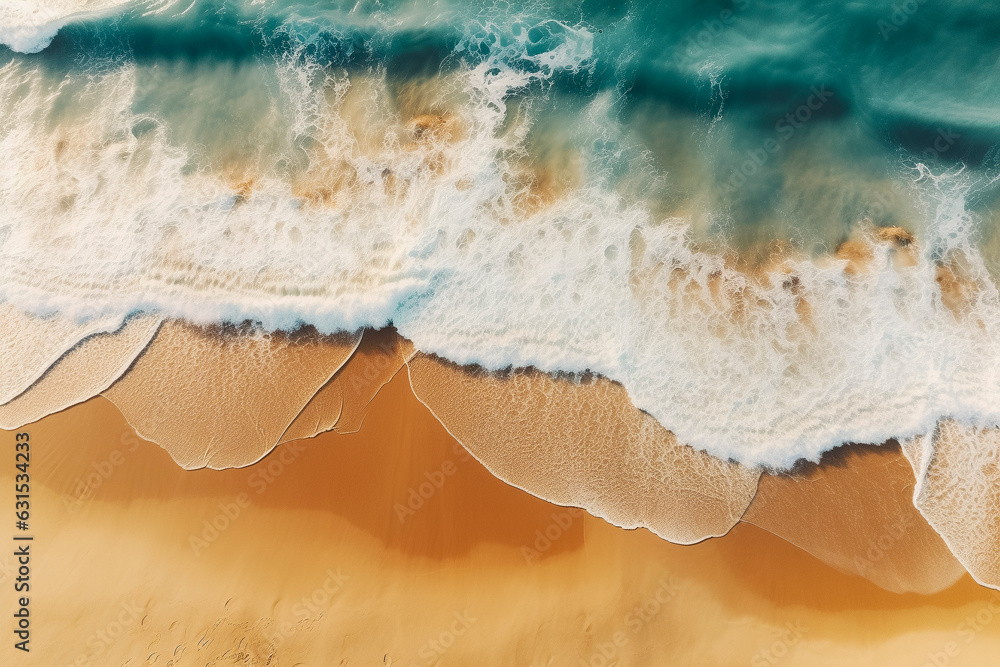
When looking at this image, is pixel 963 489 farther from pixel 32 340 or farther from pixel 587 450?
pixel 32 340

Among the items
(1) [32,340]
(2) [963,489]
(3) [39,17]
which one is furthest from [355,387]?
(3) [39,17]

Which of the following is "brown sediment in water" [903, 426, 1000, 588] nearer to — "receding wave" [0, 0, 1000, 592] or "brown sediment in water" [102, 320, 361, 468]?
"receding wave" [0, 0, 1000, 592]

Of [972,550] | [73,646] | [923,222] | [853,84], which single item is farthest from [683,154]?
[73,646]

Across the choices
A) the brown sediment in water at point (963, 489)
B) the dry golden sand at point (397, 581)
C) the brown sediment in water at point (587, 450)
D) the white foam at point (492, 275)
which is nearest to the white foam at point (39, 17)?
the white foam at point (492, 275)

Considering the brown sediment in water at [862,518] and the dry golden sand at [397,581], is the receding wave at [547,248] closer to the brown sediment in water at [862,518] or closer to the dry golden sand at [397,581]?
the brown sediment in water at [862,518]

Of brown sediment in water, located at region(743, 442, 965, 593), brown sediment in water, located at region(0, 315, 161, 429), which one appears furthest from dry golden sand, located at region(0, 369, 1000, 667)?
brown sediment in water, located at region(0, 315, 161, 429)

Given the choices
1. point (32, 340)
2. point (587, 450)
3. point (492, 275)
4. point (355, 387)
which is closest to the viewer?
point (587, 450)
